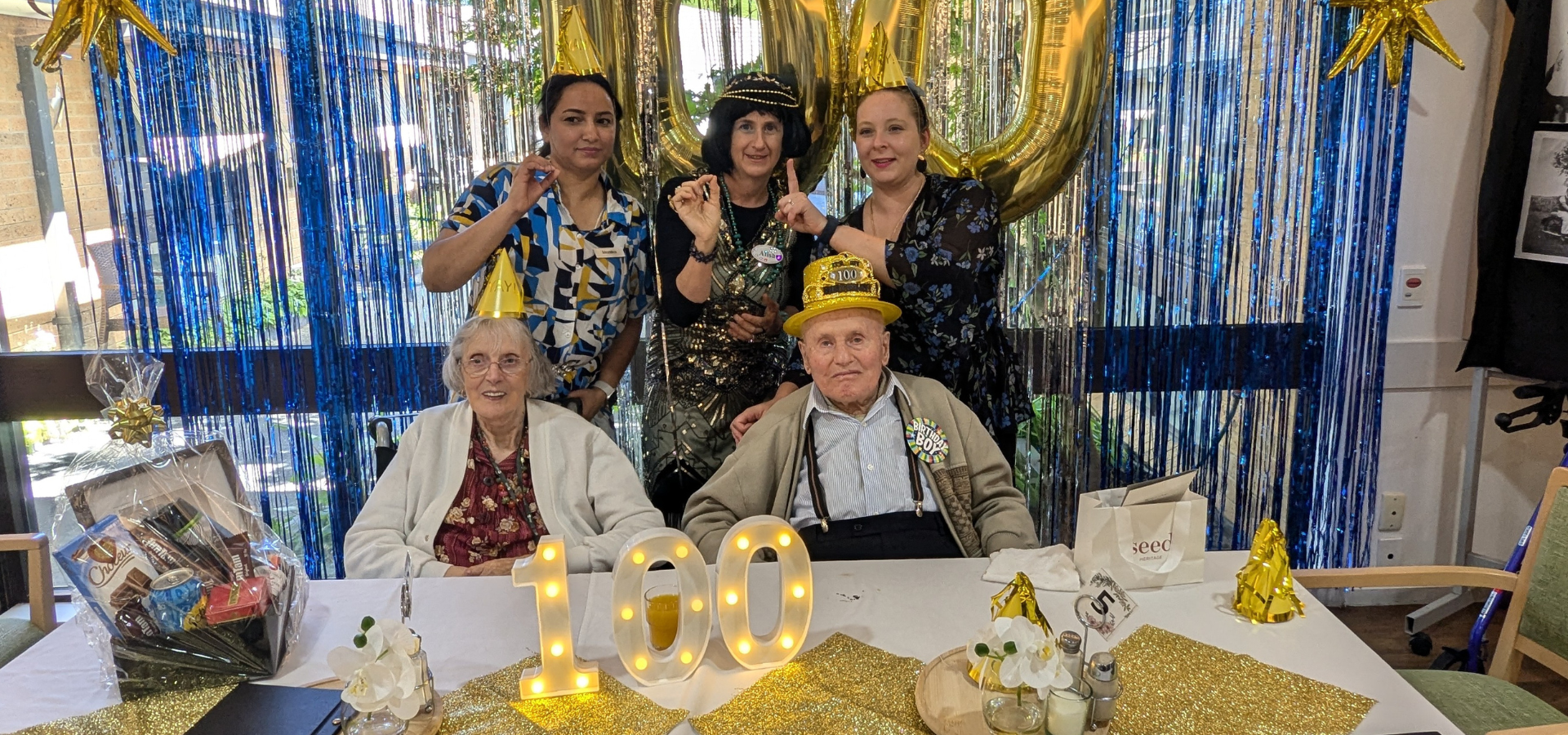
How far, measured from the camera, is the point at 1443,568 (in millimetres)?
1952

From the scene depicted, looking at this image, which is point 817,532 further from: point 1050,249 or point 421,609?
point 1050,249

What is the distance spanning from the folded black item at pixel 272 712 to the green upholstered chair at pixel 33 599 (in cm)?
105

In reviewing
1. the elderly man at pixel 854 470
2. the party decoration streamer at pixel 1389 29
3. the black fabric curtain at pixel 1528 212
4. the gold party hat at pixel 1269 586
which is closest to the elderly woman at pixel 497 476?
the elderly man at pixel 854 470

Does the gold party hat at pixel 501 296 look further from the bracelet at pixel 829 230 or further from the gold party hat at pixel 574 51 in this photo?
the bracelet at pixel 829 230

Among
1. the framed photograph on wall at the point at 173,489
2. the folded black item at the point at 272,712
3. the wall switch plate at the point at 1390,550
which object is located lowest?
the wall switch plate at the point at 1390,550

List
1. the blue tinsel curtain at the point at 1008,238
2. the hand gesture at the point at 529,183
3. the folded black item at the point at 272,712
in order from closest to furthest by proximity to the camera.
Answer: the folded black item at the point at 272,712 < the hand gesture at the point at 529,183 < the blue tinsel curtain at the point at 1008,238

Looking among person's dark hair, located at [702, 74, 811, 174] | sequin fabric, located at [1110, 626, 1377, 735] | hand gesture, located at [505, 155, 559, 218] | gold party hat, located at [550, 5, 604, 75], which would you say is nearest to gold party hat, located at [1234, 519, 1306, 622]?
sequin fabric, located at [1110, 626, 1377, 735]

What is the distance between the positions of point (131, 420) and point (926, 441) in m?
1.46

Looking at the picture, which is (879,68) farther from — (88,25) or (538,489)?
(88,25)

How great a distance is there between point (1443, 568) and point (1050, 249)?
1395mm

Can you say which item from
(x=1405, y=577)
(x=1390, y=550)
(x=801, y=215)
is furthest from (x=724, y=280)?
(x=1390, y=550)

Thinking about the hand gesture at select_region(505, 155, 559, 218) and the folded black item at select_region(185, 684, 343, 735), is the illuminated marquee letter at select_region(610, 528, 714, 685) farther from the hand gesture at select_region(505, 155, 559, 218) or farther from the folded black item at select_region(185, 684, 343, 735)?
the hand gesture at select_region(505, 155, 559, 218)

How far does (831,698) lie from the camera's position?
145cm

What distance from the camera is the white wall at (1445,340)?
3.02 meters
